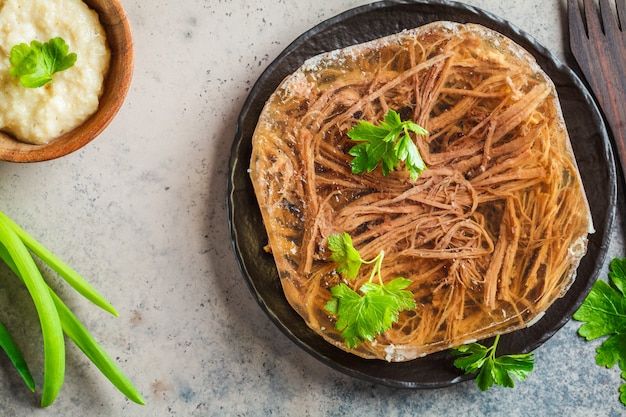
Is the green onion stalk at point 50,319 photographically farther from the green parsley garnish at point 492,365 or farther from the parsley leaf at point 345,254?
the green parsley garnish at point 492,365

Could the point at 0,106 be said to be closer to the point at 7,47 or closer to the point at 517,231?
the point at 7,47

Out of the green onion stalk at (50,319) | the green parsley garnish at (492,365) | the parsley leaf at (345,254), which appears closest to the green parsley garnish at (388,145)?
the parsley leaf at (345,254)

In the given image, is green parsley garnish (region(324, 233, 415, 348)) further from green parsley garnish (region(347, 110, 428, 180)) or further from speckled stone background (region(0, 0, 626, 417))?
speckled stone background (region(0, 0, 626, 417))

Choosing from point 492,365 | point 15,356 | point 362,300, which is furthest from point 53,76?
point 492,365

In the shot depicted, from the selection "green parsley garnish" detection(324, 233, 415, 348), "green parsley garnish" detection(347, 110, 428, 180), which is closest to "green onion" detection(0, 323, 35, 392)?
"green parsley garnish" detection(324, 233, 415, 348)

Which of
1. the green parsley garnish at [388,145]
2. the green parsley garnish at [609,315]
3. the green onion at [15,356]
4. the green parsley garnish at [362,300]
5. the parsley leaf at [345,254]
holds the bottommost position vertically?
the green parsley garnish at [609,315]

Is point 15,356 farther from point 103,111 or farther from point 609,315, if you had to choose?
point 609,315

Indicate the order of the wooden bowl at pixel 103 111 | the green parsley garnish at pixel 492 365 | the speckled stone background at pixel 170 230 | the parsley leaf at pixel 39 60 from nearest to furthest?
the parsley leaf at pixel 39 60 < the wooden bowl at pixel 103 111 < the green parsley garnish at pixel 492 365 < the speckled stone background at pixel 170 230
